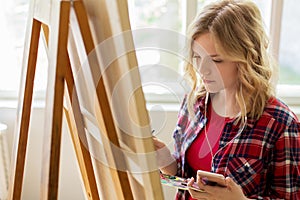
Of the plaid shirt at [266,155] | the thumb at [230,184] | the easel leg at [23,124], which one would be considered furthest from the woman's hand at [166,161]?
the easel leg at [23,124]

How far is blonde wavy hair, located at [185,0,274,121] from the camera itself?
118cm

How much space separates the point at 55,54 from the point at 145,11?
4.20 ft

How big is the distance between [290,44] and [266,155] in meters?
1.05

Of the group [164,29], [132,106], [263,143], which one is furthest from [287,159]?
[164,29]

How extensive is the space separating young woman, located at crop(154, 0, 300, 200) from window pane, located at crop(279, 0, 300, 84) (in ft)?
2.91

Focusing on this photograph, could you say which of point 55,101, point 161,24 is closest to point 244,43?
point 55,101

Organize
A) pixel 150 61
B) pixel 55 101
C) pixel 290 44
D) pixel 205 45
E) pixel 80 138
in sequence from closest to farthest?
pixel 55 101, pixel 80 138, pixel 205 45, pixel 150 61, pixel 290 44

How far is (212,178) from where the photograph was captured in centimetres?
112

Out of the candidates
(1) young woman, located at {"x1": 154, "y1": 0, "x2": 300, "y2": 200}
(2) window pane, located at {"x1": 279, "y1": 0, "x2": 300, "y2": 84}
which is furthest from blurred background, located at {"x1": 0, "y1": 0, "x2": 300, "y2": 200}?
(1) young woman, located at {"x1": 154, "y1": 0, "x2": 300, "y2": 200}

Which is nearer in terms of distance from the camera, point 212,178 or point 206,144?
point 212,178

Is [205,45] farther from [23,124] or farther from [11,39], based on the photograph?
[11,39]

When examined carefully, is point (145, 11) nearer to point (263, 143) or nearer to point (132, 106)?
point (263, 143)

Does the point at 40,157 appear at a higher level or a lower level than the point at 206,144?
lower

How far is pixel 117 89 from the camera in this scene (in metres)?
0.86
